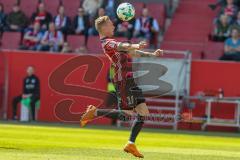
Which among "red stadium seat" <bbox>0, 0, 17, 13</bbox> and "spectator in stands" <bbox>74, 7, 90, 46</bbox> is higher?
"red stadium seat" <bbox>0, 0, 17, 13</bbox>

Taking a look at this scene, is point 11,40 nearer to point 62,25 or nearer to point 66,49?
point 62,25

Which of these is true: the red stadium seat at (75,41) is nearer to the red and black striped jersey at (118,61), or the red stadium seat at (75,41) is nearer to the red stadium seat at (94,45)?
the red stadium seat at (94,45)

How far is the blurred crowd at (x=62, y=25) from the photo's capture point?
2814 cm

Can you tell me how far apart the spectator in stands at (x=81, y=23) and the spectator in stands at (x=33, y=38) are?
4.64ft

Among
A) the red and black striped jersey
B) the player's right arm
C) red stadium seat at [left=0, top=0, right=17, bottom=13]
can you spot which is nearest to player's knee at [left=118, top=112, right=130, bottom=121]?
red stadium seat at [left=0, top=0, right=17, bottom=13]

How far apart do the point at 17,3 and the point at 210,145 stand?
14.3 metres

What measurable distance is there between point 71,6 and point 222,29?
6546 millimetres

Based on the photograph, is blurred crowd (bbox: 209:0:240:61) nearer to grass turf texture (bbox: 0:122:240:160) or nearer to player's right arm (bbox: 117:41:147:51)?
grass turf texture (bbox: 0:122:240:160)

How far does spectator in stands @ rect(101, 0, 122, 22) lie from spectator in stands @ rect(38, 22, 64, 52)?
2037mm

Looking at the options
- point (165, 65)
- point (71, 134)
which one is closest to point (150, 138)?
point (71, 134)

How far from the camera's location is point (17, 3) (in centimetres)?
3053

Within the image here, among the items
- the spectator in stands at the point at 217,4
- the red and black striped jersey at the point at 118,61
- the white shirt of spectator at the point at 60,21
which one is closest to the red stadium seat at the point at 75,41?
the white shirt of spectator at the point at 60,21

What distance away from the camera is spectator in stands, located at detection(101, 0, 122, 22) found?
28769 mm

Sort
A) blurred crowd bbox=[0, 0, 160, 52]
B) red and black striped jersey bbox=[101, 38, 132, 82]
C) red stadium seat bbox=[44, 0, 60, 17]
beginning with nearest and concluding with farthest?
red and black striped jersey bbox=[101, 38, 132, 82]
blurred crowd bbox=[0, 0, 160, 52]
red stadium seat bbox=[44, 0, 60, 17]
